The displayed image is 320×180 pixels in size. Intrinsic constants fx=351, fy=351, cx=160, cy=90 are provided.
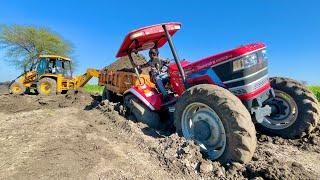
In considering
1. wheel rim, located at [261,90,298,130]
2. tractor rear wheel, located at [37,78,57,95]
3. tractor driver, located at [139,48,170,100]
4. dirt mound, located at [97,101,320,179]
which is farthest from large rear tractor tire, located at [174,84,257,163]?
tractor rear wheel, located at [37,78,57,95]

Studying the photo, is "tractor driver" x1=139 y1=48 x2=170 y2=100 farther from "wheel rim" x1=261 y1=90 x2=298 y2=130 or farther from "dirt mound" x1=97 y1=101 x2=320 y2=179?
"wheel rim" x1=261 y1=90 x2=298 y2=130

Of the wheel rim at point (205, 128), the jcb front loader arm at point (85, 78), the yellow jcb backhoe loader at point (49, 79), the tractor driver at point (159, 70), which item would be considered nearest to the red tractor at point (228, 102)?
the wheel rim at point (205, 128)

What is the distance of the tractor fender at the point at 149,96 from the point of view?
773 cm

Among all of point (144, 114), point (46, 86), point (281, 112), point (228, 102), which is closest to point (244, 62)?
point (228, 102)

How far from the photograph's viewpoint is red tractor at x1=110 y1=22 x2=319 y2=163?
508cm

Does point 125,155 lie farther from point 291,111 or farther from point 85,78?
point 85,78

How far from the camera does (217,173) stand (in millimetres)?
4828

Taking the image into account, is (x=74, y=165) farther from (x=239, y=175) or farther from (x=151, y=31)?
(x=151, y=31)

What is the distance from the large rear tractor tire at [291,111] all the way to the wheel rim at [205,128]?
189cm

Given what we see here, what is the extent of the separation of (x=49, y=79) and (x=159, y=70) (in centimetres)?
1260

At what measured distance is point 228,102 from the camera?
5.13 metres

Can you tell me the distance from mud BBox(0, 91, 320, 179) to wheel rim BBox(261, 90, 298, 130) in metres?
0.34

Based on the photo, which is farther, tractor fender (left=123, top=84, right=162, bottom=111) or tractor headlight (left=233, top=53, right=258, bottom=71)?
tractor fender (left=123, top=84, right=162, bottom=111)

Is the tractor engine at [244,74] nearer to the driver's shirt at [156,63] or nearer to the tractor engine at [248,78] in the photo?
the tractor engine at [248,78]
